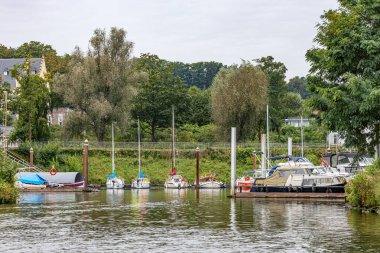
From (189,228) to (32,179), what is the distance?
1893 inches

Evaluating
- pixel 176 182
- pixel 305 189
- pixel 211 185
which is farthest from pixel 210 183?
pixel 305 189

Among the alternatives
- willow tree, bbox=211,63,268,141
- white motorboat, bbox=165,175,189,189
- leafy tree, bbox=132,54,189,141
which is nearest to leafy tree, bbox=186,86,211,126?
leafy tree, bbox=132,54,189,141

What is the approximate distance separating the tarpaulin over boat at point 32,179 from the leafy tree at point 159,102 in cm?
3059

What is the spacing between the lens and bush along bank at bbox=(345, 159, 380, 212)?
45.4 metres

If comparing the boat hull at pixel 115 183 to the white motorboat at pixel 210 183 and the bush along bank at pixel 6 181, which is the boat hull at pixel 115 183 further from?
the bush along bank at pixel 6 181

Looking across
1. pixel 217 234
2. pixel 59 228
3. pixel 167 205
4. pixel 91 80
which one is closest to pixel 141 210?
pixel 167 205

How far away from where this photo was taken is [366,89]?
46.0m

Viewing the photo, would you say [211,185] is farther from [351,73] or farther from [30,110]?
[351,73]

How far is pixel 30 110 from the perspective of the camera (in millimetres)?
101062

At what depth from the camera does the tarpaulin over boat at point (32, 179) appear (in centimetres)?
8412

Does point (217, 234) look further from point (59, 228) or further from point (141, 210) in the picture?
point (141, 210)

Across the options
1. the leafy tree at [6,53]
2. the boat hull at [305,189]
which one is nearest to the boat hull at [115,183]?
the boat hull at [305,189]

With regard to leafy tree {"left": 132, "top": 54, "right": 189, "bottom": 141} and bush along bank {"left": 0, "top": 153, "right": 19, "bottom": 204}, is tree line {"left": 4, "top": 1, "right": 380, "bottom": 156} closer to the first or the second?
leafy tree {"left": 132, "top": 54, "right": 189, "bottom": 141}

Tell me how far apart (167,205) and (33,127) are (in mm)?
49753
